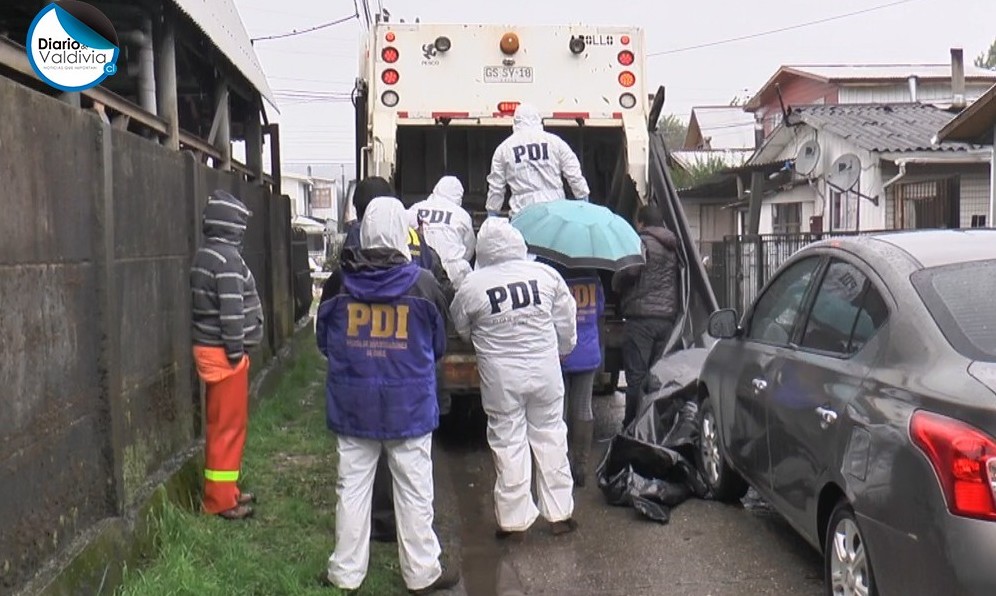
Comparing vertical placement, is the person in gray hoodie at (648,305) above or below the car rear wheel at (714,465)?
above

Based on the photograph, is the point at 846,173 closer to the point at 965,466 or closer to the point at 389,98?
the point at 389,98

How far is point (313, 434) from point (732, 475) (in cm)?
333

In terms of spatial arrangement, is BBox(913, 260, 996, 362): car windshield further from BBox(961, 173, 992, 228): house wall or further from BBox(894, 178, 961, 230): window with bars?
BBox(961, 173, 992, 228): house wall

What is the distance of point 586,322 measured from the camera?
692 cm

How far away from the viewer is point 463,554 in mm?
5742

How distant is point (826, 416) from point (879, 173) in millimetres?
13187

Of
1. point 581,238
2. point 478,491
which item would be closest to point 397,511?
point 478,491

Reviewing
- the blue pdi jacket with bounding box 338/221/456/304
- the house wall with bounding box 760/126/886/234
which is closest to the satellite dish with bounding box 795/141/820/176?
the house wall with bounding box 760/126/886/234

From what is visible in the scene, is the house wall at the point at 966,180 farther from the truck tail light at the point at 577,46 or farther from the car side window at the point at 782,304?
the car side window at the point at 782,304

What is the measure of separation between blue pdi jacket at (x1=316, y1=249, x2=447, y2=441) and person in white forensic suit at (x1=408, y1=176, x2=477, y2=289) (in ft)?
7.97

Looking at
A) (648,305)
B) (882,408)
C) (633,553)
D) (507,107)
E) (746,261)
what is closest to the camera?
(882,408)

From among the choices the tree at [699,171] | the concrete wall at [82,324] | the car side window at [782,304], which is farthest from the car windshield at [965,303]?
the tree at [699,171]

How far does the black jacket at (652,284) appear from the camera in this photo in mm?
8031

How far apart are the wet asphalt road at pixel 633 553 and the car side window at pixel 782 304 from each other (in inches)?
43.0
